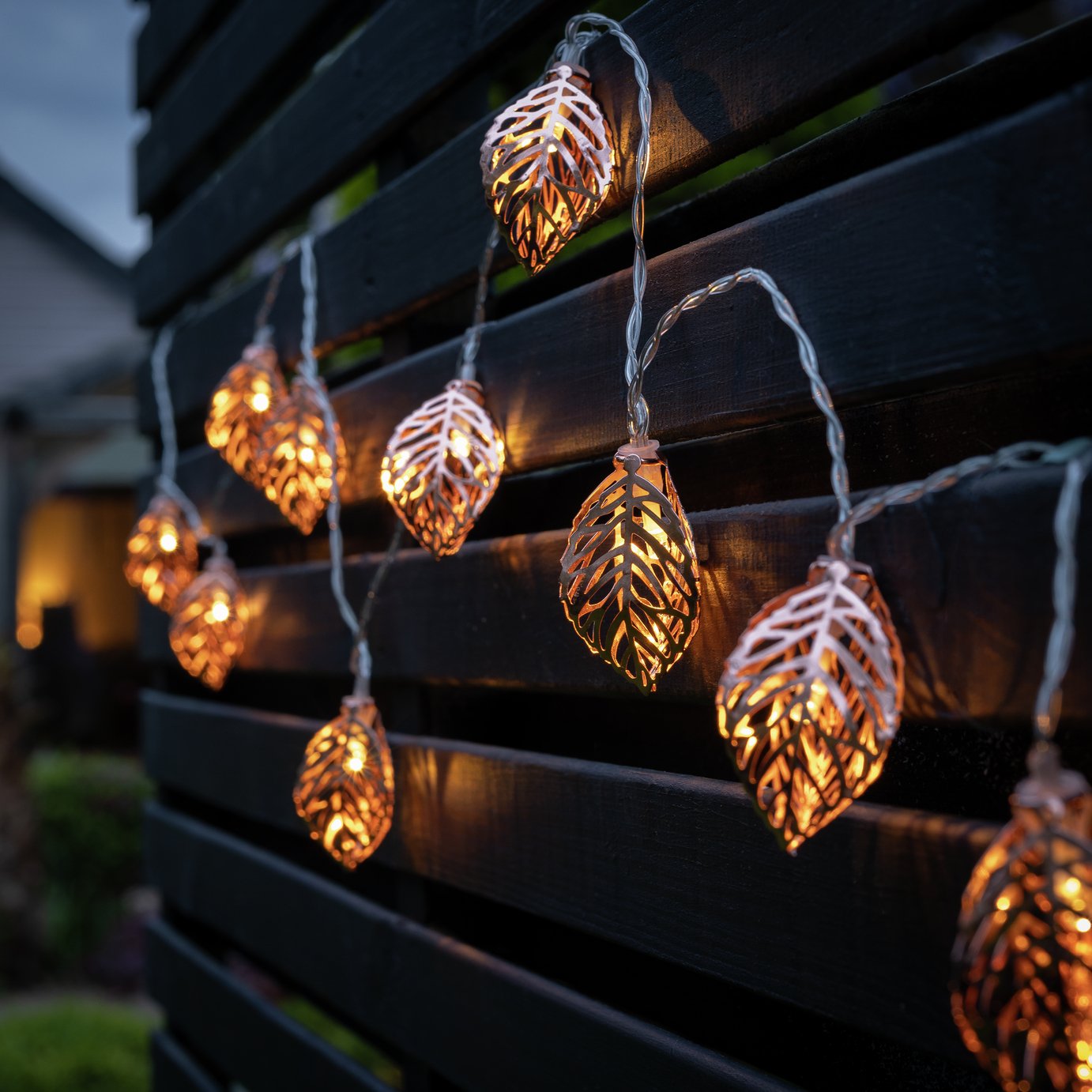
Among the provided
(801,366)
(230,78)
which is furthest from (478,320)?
(230,78)

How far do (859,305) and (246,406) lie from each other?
105 centimetres

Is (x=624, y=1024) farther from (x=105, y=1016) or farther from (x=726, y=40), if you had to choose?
(x=105, y=1016)

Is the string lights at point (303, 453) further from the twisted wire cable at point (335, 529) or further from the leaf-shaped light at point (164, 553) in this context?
the leaf-shaped light at point (164, 553)

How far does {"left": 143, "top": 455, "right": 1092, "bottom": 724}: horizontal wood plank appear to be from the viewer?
2.18 ft

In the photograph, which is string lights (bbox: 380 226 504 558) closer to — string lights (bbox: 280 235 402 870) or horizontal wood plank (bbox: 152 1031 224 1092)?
string lights (bbox: 280 235 402 870)

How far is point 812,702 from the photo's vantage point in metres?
0.63

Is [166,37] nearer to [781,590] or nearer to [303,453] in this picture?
[303,453]

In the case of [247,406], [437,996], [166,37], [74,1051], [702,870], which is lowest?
[74,1051]

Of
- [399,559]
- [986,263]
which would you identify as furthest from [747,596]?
[399,559]

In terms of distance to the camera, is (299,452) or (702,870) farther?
(299,452)

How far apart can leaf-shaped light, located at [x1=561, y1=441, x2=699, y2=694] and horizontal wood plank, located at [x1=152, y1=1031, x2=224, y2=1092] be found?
5.54 feet

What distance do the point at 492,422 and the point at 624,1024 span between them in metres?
0.66

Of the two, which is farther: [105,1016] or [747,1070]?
[105,1016]

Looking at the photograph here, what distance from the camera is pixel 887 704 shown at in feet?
2.11
